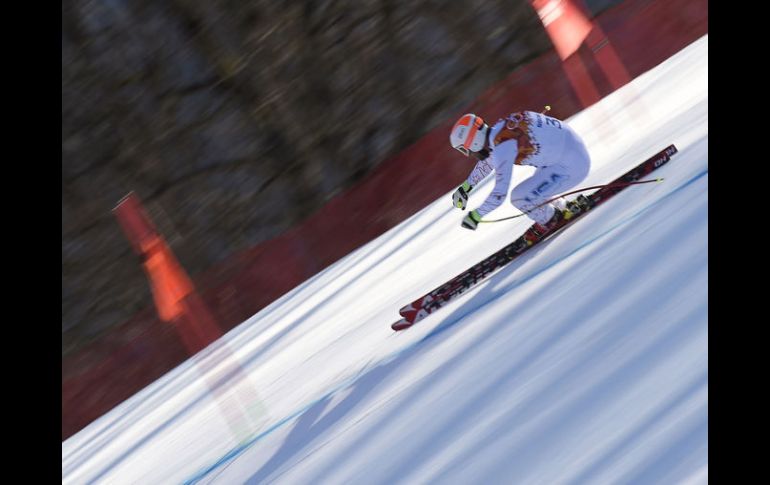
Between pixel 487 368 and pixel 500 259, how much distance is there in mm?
1813

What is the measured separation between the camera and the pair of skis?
17.7 feet

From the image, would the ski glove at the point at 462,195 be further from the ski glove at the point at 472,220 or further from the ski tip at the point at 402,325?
the ski tip at the point at 402,325

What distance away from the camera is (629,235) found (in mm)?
4359

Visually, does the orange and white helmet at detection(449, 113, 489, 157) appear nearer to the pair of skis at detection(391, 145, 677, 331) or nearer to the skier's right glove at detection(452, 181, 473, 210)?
the skier's right glove at detection(452, 181, 473, 210)

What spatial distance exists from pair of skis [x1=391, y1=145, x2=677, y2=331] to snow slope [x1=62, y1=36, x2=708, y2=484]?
0.37 feet

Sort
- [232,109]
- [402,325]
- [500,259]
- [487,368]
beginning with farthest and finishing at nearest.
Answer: [232,109] < [500,259] < [402,325] < [487,368]

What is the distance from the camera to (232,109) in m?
10.4

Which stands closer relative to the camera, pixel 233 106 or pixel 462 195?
pixel 462 195

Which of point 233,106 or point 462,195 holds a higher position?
point 233,106

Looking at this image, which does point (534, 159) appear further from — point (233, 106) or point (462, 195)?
point (233, 106)

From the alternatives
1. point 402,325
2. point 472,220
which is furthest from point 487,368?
point 472,220
